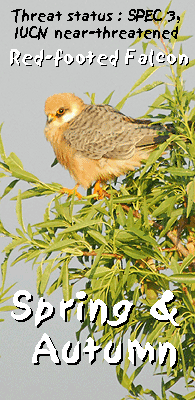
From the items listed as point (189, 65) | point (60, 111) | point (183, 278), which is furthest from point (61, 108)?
point (183, 278)

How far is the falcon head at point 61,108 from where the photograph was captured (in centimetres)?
415

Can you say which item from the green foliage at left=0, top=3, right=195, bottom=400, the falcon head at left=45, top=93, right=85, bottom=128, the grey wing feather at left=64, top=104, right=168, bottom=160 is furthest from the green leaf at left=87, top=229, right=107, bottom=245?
the falcon head at left=45, top=93, right=85, bottom=128

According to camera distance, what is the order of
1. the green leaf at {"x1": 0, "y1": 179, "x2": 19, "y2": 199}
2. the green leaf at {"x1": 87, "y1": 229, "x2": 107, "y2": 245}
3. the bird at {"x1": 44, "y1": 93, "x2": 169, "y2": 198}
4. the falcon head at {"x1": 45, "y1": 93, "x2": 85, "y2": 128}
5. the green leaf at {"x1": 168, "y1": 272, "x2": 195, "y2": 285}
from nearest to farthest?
1. the green leaf at {"x1": 168, "y1": 272, "x2": 195, "y2": 285}
2. the green leaf at {"x1": 87, "y1": 229, "x2": 107, "y2": 245}
3. the green leaf at {"x1": 0, "y1": 179, "x2": 19, "y2": 199}
4. the bird at {"x1": 44, "y1": 93, "x2": 169, "y2": 198}
5. the falcon head at {"x1": 45, "y1": 93, "x2": 85, "y2": 128}

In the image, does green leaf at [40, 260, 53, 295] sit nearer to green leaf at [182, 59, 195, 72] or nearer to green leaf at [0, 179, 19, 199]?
green leaf at [0, 179, 19, 199]

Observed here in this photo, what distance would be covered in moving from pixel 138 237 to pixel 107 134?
3.94ft

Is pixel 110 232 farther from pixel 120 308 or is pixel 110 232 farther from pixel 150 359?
pixel 150 359

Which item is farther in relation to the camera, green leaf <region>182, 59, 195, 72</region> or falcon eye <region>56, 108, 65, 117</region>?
falcon eye <region>56, 108, 65, 117</region>

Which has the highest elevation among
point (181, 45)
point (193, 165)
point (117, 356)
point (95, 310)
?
point (181, 45)

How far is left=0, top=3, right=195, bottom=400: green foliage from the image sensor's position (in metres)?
2.86

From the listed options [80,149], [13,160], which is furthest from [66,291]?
[80,149]

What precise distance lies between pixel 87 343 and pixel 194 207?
0.94 metres

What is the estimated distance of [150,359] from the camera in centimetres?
303

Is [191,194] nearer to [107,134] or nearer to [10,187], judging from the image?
[10,187]

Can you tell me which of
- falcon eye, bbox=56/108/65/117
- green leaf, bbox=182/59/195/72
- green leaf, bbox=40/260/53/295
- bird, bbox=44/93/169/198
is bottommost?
green leaf, bbox=40/260/53/295
